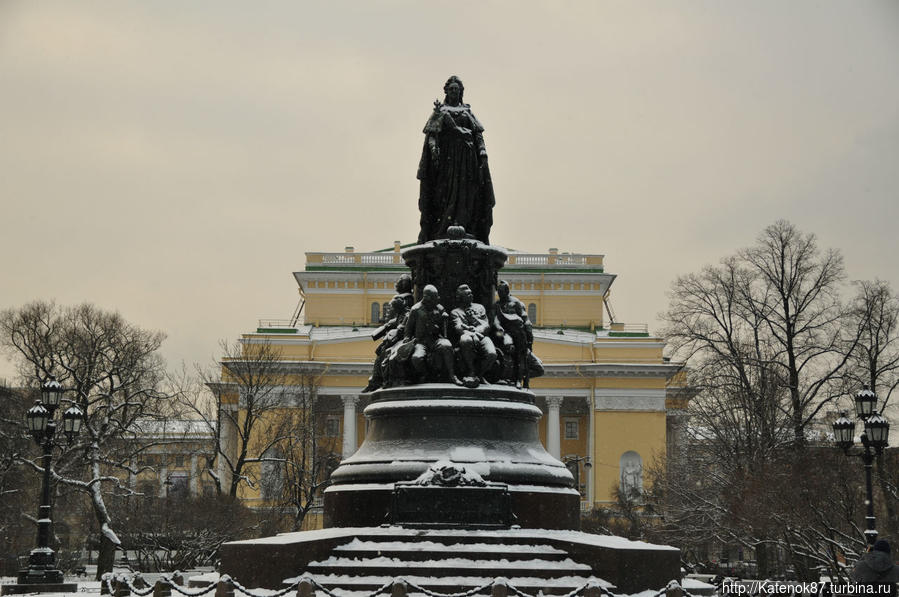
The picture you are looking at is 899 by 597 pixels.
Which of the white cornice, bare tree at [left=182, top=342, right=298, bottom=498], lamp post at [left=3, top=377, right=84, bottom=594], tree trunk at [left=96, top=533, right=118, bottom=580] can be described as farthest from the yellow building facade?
lamp post at [left=3, top=377, right=84, bottom=594]

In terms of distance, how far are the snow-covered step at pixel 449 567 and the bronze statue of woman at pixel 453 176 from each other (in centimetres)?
573

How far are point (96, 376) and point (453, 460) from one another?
26.5 m

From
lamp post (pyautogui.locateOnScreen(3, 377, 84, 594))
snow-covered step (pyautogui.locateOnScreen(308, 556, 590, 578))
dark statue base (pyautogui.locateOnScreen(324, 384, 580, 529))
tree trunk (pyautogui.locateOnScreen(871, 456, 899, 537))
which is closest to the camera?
snow-covered step (pyautogui.locateOnScreen(308, 556, 590, 578))

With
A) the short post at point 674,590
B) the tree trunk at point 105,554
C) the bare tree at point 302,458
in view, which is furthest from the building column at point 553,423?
the short post at point 674,590

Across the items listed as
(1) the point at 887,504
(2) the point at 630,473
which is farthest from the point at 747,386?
(2) the point at 630,473

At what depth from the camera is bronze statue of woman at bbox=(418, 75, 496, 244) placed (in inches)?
717

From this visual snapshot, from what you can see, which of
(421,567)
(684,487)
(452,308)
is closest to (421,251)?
(452,308)

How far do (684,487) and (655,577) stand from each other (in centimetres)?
2584

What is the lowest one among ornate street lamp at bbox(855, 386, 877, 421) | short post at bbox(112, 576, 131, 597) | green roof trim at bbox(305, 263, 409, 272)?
short post at bbox(112, 576, 131, 597)

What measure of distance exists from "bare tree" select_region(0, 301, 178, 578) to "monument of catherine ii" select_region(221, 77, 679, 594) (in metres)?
18.8

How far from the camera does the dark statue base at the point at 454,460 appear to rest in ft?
50.6

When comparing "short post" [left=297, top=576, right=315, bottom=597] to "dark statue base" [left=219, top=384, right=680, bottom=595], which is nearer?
"short post" [left=297, top=576, right=315, bottom=597]

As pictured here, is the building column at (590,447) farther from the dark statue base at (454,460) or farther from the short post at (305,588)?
the short post at (305,588)

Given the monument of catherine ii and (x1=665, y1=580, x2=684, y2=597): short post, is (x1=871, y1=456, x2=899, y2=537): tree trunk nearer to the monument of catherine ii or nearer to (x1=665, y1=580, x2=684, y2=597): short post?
the monument of catherine ii
